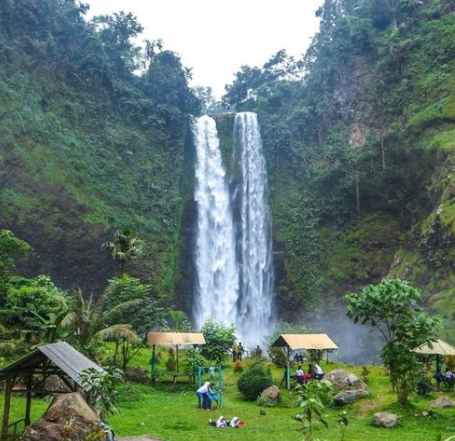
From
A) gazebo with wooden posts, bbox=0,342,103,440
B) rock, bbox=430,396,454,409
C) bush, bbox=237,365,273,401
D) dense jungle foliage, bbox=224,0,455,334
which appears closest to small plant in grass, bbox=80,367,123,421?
gazebo with wooden posts, bbox=0,342,103,440

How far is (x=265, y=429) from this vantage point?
14.3 metres

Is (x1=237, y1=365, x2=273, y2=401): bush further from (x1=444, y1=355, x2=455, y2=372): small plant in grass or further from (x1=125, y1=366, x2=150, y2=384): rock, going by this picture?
(x1=444, y1=355, x2=455, y2=372): small plant in grass

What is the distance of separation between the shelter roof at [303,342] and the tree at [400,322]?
5432 mm

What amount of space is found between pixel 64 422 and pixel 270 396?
33.3 feet

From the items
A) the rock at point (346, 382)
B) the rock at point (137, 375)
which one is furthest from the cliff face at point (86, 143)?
the rock at point (346, 382)

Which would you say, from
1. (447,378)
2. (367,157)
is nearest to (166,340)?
(447,378)

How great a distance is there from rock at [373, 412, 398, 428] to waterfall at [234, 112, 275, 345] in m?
25.7

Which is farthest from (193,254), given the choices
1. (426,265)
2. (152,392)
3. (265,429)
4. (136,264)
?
(265,429)

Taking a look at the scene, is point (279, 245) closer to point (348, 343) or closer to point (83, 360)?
point (348, 343)

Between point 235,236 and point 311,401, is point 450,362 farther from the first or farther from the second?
point 235,236

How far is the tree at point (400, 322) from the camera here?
16094 millimetres

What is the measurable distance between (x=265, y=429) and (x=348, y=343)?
23.7 m

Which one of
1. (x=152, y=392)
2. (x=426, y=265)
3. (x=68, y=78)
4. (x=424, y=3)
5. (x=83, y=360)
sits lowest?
(x=152, y=392)

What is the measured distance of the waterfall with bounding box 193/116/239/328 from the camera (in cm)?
4212
